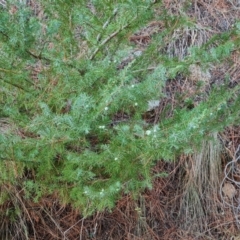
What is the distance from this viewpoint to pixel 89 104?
1.26 meters

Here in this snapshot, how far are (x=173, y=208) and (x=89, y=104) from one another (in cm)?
96

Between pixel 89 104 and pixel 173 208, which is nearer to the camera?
pixel 89 104

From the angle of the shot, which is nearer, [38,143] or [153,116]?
[38,143]

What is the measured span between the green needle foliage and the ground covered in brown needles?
35 cm

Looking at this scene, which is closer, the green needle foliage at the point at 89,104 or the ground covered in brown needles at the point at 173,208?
the green needle foliage at the point at 89,104

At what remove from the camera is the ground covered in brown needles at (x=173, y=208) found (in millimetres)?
1977

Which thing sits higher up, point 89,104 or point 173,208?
point 89,104

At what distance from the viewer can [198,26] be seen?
2.20 meters

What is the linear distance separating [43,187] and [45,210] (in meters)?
0.34

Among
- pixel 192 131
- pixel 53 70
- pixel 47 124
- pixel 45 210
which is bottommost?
pixel 45 210

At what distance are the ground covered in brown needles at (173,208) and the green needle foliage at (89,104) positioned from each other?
0.35 m

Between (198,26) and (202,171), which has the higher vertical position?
(198,26)

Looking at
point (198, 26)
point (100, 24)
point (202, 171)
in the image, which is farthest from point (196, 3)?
point (100, 24)

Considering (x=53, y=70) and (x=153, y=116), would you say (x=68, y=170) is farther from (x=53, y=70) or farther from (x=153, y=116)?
(x=153, y=116)
